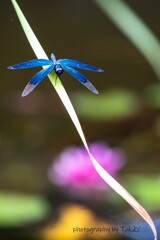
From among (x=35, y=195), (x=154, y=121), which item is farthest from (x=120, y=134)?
(x=35, y=195)

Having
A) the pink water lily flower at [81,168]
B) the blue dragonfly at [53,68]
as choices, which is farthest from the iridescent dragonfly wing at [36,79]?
the pink water lily flower at [81,168]

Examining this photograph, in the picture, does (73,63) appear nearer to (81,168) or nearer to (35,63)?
(35,63)

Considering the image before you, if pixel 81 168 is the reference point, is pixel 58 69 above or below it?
above

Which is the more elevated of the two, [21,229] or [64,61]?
[64,61]

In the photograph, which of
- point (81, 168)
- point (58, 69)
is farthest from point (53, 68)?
point (81, 168)

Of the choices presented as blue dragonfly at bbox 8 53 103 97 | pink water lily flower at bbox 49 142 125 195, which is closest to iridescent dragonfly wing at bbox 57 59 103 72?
blue dragonfly at bbox 8 53 103 97

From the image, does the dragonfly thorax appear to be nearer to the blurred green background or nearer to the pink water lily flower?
the blurred green background

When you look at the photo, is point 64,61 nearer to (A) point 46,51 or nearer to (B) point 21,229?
(A) point 46,51
